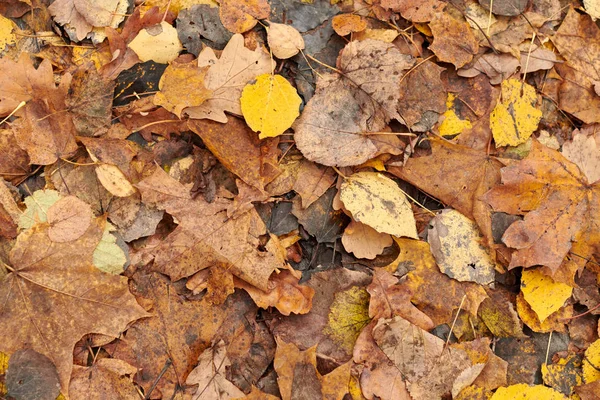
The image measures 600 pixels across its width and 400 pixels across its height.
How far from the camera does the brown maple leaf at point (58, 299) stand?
6.87ft

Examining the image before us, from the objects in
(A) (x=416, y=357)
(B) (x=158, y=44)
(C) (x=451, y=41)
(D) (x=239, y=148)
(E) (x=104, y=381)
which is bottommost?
(E) (x=104, y=381)

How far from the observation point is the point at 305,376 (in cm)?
220

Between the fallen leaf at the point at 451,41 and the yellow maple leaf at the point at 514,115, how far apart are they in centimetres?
24

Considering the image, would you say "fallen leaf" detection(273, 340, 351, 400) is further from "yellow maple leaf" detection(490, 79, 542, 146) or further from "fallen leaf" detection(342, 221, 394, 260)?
"yellow maple leaf" detection(490, 79, 542, 146)

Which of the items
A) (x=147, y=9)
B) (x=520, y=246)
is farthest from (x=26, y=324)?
(x=520, y=246)

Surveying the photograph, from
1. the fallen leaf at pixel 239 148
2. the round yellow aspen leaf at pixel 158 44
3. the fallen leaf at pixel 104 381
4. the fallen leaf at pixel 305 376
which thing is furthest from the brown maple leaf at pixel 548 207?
the fallen leaf at pixel 104 381

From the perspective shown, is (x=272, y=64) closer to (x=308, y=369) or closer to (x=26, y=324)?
(x=308, y=369)

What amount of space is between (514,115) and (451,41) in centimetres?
47

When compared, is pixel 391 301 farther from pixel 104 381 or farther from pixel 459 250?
pixel 104 381

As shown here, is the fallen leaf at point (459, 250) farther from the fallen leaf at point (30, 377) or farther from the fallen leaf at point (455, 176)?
the fallen leaf at point (30, 377)

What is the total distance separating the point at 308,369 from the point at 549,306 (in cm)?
112

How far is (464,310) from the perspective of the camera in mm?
2396

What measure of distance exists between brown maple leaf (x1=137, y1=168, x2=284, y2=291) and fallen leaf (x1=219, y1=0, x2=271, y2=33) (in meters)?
0.75

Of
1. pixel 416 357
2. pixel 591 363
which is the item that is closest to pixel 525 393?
pixel 591 363
